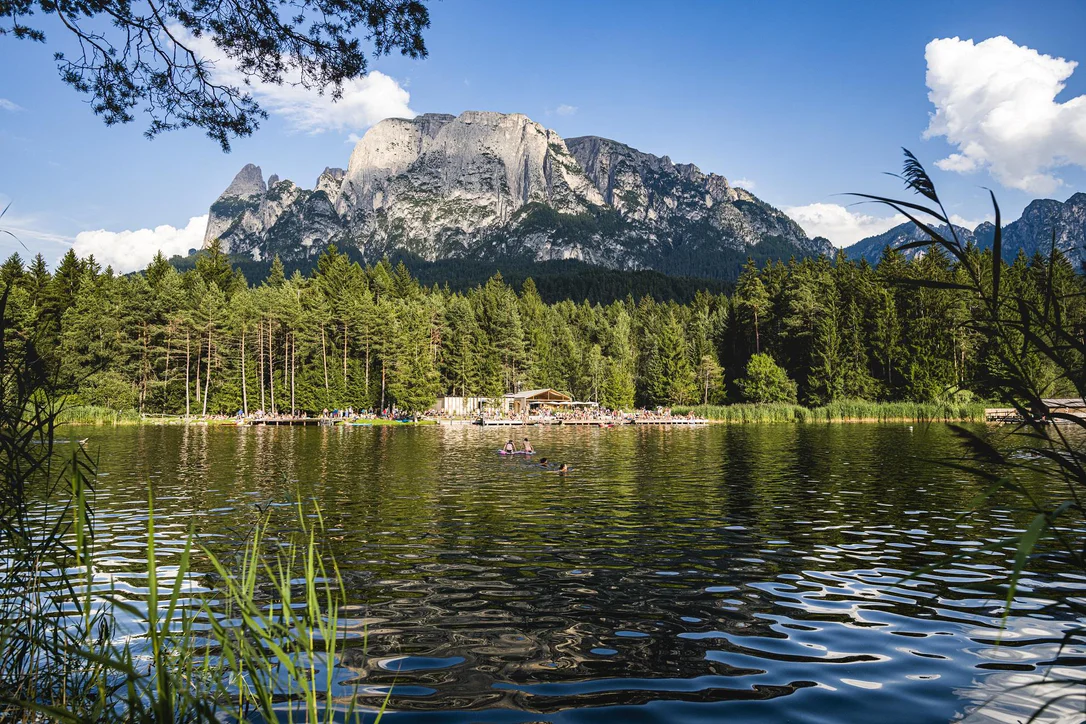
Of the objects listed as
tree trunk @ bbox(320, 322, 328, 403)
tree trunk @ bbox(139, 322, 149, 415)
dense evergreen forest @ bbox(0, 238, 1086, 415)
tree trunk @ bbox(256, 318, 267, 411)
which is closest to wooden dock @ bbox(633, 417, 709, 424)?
dense evergreen forest @ bbox(0, 238, 1086, 415)

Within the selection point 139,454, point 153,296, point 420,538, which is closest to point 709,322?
point 153,296

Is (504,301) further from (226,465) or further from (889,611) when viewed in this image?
(889,611)

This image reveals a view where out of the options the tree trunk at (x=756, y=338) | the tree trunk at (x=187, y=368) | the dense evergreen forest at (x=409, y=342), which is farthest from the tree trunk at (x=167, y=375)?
the tree trunk at (x=756, y=338)

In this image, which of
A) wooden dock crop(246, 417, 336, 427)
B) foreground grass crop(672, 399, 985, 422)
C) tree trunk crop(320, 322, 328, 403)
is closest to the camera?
foreground grass crop(672, 399, 985, 422)

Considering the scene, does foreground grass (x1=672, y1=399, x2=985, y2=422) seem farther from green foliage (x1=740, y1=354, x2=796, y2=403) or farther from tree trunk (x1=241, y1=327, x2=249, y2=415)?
tree trunk (x1=241, y1=327, x2=249, y2=415)

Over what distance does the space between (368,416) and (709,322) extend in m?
54.6

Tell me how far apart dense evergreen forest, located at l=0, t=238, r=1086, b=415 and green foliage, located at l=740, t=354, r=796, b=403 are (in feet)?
0.52

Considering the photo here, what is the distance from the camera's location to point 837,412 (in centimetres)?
6756

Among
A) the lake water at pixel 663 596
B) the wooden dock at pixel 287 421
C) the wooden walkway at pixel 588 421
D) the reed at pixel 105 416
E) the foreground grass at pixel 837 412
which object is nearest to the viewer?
the lake water at pixel 663 596

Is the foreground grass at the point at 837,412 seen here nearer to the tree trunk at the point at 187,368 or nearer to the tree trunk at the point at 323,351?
the tree trunk at the point at 323,351

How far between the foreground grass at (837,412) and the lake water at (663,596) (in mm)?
46600

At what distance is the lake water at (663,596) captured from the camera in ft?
18.1

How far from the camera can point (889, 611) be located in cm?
794

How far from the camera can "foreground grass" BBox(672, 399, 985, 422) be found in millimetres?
60225
